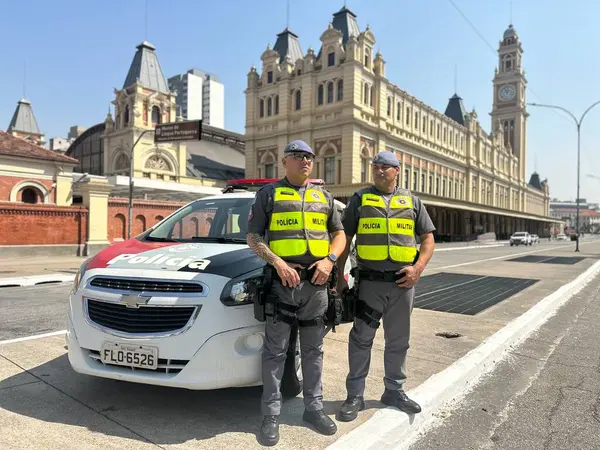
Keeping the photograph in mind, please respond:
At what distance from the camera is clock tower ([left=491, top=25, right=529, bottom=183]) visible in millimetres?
101062

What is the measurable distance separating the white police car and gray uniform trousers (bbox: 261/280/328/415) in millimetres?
195

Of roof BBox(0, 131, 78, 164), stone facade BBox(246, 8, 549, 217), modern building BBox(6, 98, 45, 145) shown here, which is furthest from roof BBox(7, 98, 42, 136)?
roof BBox(0, 131, 78, 164)

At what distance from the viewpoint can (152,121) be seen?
57.6 meters

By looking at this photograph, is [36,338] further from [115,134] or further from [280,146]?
[115,134]

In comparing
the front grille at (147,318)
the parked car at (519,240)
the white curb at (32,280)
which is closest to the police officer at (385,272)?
the front grille at (147,318)

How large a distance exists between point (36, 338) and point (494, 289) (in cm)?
989

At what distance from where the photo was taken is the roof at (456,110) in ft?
246

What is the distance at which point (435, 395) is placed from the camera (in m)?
3.94

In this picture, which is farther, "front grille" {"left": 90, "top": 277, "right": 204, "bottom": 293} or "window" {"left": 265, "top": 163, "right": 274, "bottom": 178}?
"window" {"left": 265, "top": 163, "right": 274, "bottom": 178}

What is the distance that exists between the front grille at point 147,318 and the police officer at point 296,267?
2.05 feet

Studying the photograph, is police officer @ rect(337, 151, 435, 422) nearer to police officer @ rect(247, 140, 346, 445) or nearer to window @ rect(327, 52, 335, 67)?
police officer @ rect(247, 140, 346, 445)

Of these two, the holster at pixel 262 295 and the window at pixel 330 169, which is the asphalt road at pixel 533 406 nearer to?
the holster at pixel 262 295

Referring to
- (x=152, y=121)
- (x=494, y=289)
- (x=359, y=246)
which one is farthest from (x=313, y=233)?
(x=152, y=121)

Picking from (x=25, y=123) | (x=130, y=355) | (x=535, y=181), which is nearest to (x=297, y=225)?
(x=130, y=355)
